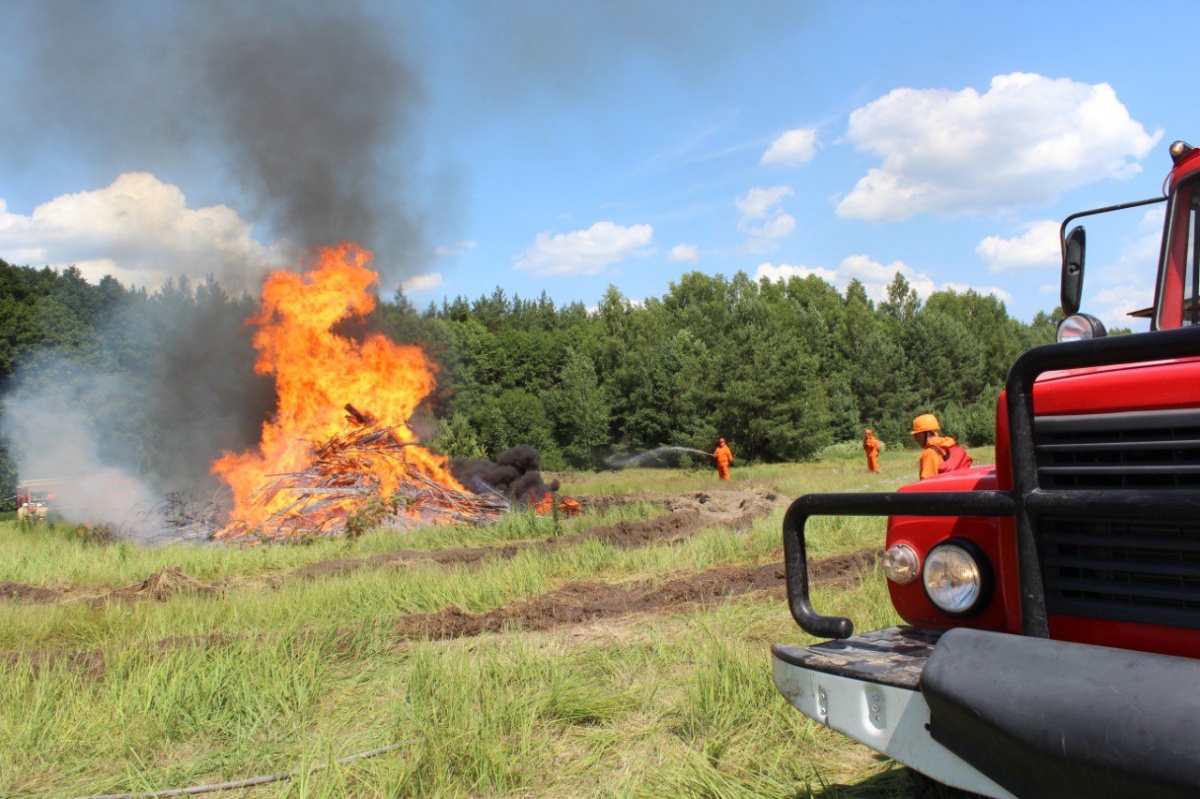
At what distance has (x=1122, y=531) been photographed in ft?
7.36

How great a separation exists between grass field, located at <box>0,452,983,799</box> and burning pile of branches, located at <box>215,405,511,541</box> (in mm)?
6586

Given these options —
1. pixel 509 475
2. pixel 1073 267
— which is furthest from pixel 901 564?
pixel 509 475

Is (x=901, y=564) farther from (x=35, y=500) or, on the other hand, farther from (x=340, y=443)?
(x=35, y=500)

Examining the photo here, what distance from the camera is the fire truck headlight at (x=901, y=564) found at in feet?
9.42

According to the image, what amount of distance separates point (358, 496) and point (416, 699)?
11.3 m

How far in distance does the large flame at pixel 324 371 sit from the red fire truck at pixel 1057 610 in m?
15.0

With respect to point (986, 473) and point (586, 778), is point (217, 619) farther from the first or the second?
point (986, 473)

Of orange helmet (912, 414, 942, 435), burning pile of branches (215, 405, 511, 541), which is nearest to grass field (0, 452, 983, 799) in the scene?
orange helmet (912, 414, 942, 435)

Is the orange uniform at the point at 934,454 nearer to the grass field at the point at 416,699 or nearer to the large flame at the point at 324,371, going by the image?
the grass field at the point at 416,699

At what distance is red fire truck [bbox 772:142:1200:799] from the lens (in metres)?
1.79

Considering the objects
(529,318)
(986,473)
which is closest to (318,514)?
(986,473)

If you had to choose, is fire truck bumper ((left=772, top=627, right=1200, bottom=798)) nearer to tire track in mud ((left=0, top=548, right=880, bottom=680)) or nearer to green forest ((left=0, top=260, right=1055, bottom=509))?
tire track in mud ((left=0, top=548, right=880, bottom=680))

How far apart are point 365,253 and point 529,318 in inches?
2362

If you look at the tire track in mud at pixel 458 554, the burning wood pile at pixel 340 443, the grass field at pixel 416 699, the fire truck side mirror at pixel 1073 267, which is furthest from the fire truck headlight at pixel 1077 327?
the burning wood pile at pixel 340 443
